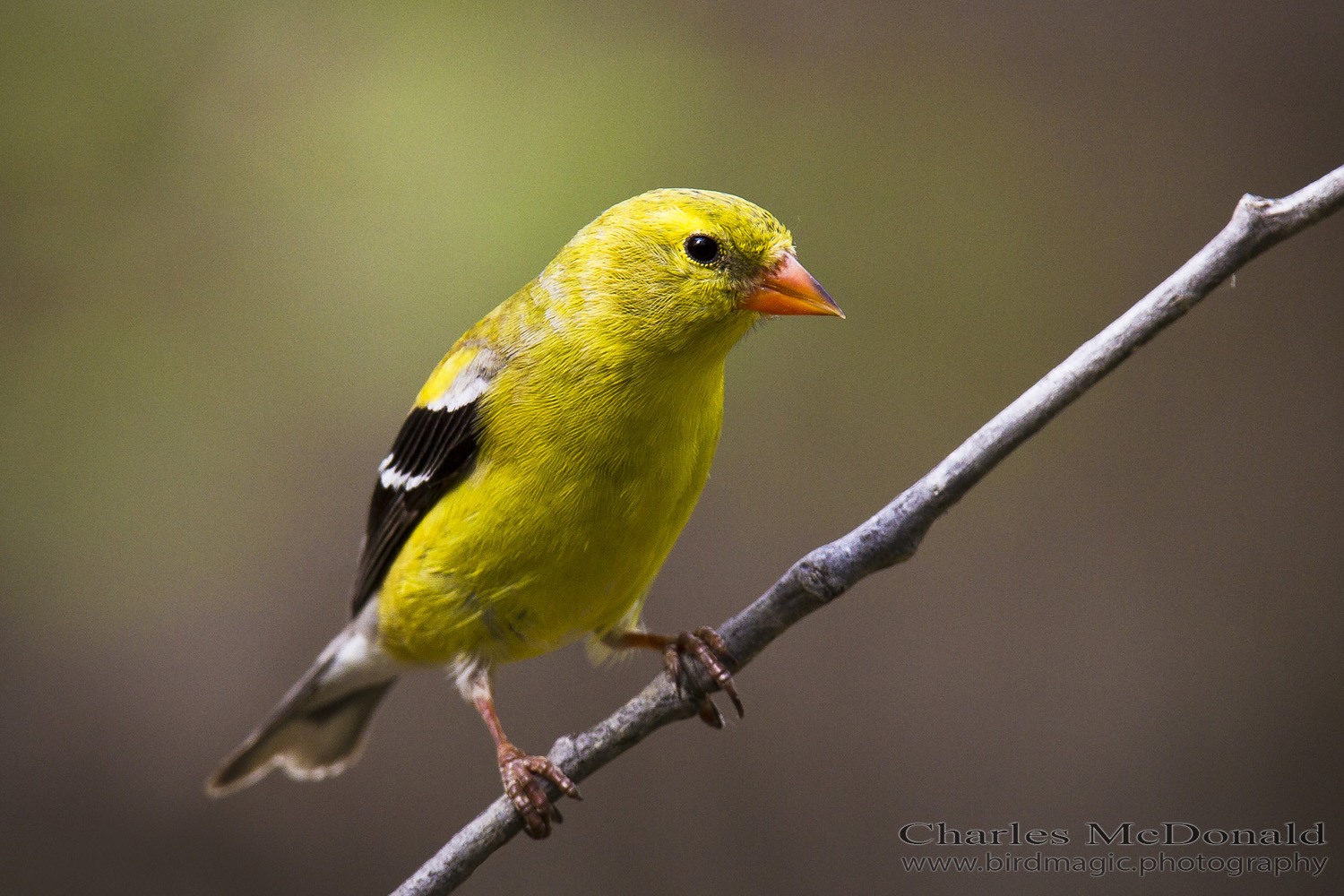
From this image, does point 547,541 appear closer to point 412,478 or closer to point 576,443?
point 576,443

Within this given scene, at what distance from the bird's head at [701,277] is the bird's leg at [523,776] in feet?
2.70

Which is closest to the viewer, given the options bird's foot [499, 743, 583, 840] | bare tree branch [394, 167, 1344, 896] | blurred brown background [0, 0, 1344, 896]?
bare tree branch [394, 167, 1344, 896]

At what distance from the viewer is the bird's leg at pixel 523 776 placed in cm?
200

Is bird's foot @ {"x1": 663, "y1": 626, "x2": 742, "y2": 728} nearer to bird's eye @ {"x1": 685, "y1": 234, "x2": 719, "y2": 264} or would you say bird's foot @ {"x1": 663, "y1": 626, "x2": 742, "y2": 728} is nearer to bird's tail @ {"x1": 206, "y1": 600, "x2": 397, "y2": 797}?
bird's eye @ {"x1": 685, "y1": 234, "x2": 719, "y2": 264}

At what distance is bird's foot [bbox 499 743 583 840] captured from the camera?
2.00 m

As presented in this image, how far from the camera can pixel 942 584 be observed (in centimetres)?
325

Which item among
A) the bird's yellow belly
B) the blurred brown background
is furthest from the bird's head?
the blurred brown background

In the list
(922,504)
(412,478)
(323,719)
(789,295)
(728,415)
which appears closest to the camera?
Result: (922,504)

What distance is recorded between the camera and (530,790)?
204 centimetres

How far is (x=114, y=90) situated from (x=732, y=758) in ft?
9.30

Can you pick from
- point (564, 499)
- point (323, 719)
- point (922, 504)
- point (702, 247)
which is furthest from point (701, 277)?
point (323, 719)

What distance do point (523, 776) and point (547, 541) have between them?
1.74ft

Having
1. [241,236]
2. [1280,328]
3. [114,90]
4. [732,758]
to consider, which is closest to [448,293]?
[241,236]

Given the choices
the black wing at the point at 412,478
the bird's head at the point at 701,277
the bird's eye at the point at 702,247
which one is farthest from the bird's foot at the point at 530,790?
the bird's eye at the point at 702,247
